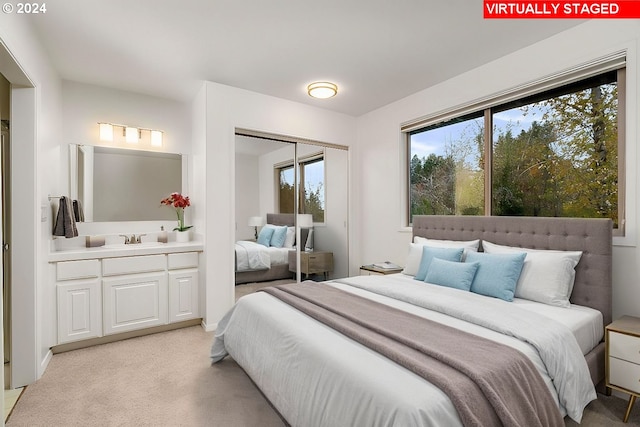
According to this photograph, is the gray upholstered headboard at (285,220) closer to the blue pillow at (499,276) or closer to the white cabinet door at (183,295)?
the white cabinet door at (183,295)

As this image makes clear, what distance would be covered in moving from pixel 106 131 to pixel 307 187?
2389 mm

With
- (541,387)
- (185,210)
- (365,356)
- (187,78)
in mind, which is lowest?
(541,387)

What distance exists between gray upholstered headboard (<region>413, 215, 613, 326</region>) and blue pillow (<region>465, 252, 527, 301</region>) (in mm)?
334

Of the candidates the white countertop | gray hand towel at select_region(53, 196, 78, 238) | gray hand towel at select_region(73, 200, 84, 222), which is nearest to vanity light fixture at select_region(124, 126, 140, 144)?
gray hand towel at select_region(73, 200, 84, 222)

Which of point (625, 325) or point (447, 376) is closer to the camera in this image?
point (447, 376)

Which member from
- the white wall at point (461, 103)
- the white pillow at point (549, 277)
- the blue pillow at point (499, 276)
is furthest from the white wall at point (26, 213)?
the white pillow at point (549, 277)

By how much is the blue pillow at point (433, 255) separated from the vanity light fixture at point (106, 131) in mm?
Result: 3623

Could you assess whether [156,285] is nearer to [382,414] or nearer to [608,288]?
[382,414]

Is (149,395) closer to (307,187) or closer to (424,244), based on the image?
(424,244)

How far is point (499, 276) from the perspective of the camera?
2465 mm

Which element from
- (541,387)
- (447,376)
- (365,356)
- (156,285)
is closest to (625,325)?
(541,387)

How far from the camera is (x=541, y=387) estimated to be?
A: 59.5 inches

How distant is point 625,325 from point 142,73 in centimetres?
447

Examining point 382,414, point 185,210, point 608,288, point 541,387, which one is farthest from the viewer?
point 185,210
